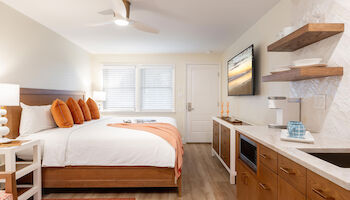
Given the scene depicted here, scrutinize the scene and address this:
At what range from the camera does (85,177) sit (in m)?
2.54

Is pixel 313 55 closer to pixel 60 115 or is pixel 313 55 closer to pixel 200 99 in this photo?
pixel 60 115

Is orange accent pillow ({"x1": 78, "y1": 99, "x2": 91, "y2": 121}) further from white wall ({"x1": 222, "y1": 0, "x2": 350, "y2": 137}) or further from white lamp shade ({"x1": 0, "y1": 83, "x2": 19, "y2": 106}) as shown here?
white wall ({"x1": 222, "y1": 0, "x2": 350, "y2": 137})

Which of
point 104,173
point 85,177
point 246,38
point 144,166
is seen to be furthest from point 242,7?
point 85,177

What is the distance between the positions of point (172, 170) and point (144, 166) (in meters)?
0.36

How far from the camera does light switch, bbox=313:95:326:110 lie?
1.72 meters

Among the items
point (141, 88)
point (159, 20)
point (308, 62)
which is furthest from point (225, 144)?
point (141, 88)

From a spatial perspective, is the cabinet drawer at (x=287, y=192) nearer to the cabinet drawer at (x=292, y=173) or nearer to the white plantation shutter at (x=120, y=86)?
the cabinet drawer at (x=292, y=173)

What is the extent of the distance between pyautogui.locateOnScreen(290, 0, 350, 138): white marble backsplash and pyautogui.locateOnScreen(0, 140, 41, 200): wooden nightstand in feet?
9.78

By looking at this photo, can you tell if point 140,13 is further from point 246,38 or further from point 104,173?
point 104,173

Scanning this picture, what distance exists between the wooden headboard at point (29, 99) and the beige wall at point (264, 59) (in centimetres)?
354

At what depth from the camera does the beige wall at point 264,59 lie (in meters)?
2.43

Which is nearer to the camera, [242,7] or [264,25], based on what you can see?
[242,7]

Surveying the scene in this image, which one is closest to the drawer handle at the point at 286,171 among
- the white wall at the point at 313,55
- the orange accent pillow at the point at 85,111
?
the white wall at the point at 313,55

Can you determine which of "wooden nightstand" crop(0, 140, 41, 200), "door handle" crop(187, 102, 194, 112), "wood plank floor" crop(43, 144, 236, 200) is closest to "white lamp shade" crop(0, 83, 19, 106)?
"wooden nightstand" crop(0, 140, 41, 200)
